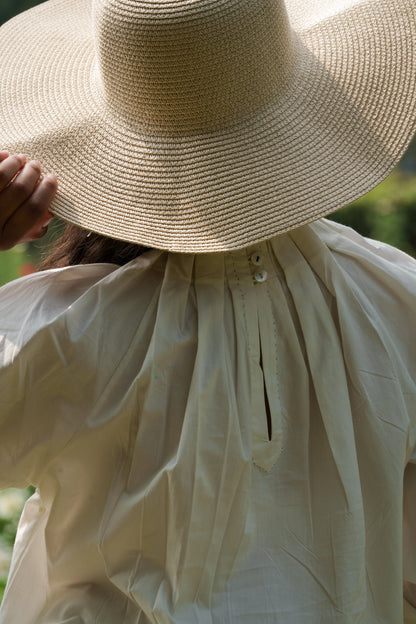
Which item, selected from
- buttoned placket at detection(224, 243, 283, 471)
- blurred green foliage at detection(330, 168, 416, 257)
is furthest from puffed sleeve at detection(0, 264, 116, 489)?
blurred green foliage at detection(330, 168, 416, 257)

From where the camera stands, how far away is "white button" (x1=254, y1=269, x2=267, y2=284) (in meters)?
1.19

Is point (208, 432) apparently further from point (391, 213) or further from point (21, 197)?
point (391, 213)

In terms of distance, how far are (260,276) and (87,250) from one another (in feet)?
1.01

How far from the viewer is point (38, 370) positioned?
1.12 metres

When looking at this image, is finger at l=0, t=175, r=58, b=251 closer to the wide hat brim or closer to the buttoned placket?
the wide hat brim

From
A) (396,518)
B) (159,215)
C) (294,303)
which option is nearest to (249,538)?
(396,518)

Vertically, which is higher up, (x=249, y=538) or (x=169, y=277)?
(x=169, y=277)

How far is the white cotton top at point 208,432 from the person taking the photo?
1.13 m

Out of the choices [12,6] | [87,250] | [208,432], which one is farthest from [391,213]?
[12,6]

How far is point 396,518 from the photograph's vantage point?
4.12 feet

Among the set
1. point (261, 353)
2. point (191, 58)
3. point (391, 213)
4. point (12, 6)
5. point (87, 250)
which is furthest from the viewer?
point (12, 6)

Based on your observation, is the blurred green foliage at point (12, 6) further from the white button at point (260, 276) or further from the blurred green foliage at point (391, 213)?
the white button at point (260, 276)

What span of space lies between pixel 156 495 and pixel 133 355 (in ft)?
0.69

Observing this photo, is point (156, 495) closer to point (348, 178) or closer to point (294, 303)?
point (294, 303)
